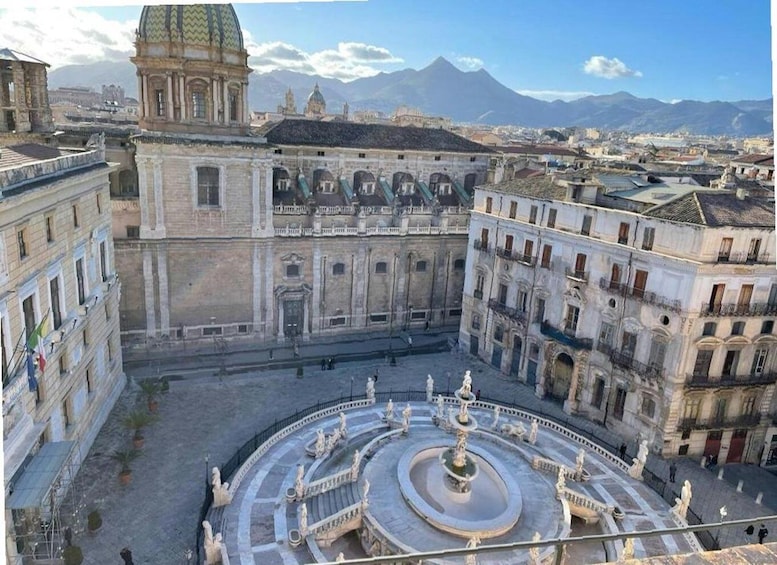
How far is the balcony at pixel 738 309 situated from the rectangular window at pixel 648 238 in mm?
3965

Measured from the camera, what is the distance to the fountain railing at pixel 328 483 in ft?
74.6

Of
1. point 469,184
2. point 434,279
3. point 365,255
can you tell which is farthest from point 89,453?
point 469,184

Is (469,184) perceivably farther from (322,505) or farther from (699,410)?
(322,505)

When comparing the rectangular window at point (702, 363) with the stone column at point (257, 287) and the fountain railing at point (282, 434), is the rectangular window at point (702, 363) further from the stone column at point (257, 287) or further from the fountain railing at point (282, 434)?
the stone column at point (257, 287)

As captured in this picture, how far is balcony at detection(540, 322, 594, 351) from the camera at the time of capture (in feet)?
110

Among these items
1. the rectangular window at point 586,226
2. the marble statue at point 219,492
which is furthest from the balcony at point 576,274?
the marble statue at point 219,492

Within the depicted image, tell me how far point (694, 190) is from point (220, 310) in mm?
32157

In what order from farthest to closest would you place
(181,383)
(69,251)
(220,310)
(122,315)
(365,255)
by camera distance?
1. (365,255)
2. (220,310)
3. (122,315)
4. (181,383)
5. (69,251)

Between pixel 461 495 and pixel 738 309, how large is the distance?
17.6m

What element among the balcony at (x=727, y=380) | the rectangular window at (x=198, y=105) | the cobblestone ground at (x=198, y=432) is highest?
the rectangular window at (x=198, y=105)

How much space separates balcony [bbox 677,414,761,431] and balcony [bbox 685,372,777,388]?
2.12 metres

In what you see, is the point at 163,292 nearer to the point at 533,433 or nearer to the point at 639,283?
the point at 533,433

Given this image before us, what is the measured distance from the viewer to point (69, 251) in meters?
24.5

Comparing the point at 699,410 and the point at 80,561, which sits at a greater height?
the point at 699,410
